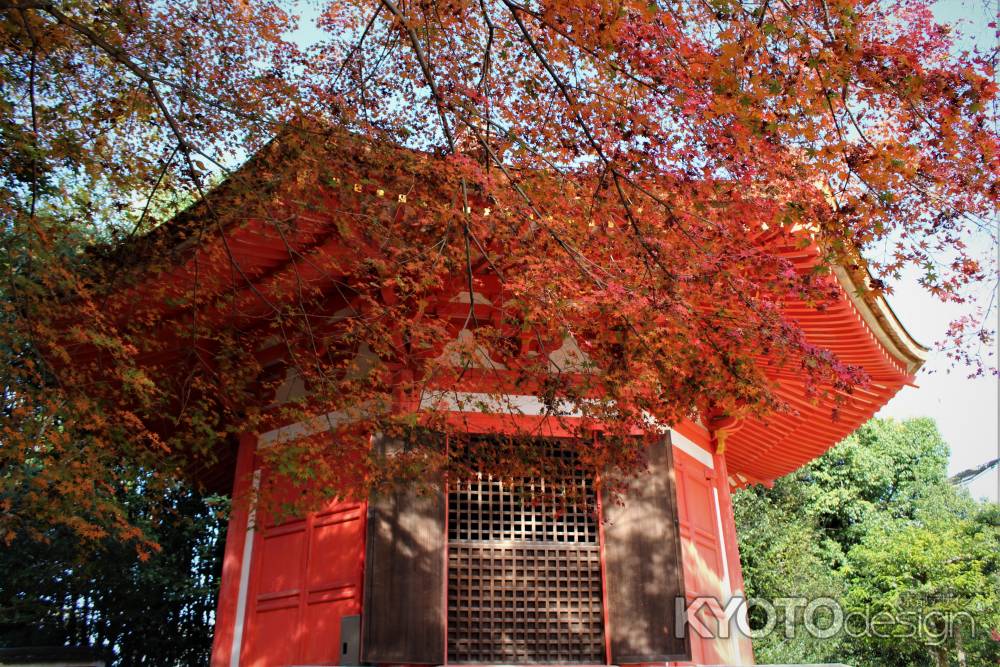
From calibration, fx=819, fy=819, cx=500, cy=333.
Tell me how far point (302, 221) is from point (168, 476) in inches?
Result: 92.8

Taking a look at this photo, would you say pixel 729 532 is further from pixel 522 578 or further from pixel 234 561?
pixel 234 561

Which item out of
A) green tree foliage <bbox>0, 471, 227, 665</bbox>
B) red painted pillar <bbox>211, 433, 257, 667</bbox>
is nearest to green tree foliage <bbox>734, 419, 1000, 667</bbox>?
green tree foliage <bbox>0, 471, 227, 665</bbox>

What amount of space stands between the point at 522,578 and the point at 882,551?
1657 centimetres

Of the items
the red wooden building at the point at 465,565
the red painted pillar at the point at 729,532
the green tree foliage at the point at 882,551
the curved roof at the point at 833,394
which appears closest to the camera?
the red wooden building at the point at 465,565

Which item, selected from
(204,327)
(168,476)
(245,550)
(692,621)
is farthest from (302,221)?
(692,621)

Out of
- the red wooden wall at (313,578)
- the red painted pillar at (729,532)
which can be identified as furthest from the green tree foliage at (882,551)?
the red wooden wall at (313,578)

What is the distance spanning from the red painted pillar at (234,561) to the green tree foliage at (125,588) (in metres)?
7.43

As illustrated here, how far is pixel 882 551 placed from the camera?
19625 mm

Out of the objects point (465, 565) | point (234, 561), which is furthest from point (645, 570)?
point (234, 561)

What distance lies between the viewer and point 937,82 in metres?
3.63

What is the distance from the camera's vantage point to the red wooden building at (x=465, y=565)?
18.7ft

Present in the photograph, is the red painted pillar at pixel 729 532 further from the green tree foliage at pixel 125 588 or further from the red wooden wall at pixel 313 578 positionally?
the green tree foliage at pixel 125 588

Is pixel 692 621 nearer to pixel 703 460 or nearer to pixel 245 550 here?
Answer: pixel 703 460

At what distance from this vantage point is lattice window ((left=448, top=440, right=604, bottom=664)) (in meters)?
5.96
